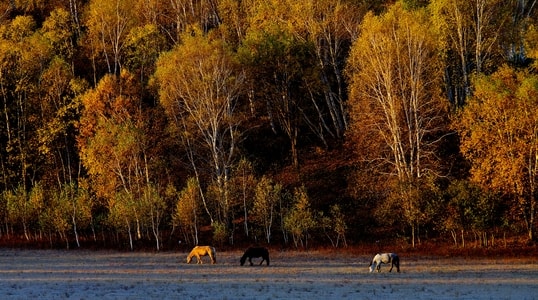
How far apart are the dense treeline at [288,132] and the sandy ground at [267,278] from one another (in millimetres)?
6352

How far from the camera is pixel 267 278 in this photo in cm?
3181

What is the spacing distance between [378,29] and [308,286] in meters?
27.9

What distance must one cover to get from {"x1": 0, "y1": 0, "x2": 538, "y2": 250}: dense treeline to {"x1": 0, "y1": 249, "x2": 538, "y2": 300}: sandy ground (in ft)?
20.8

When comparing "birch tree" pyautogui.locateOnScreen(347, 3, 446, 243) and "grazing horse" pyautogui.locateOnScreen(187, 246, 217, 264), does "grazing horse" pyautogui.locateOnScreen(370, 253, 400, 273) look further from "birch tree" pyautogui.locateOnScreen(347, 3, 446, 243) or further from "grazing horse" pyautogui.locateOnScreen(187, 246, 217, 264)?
"birch tree" pyautogui.locateOnScreen(347, 3, 446, 243)

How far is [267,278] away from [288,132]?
29211 mm

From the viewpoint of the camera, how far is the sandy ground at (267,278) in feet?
82.8

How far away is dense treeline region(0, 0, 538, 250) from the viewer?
4653cm

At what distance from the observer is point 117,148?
5500 centimetres

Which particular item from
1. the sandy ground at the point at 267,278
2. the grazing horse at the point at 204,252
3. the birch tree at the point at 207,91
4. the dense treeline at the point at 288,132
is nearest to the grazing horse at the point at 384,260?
the sandy ground at the point at 267,278

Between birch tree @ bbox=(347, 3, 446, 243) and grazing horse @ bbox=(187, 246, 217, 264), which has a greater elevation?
birch tree @ bbox=(347, 3, 446, 243)

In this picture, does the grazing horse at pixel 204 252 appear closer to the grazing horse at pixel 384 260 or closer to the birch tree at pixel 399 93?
the grazing horse at pixel 384 260

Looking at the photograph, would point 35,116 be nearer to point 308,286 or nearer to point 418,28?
point 418,28

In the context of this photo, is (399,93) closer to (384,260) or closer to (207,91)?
(207,91)

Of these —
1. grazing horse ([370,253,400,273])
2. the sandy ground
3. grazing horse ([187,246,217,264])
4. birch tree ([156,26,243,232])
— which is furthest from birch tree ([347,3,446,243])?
grazing horse ([187,246,217,264])
